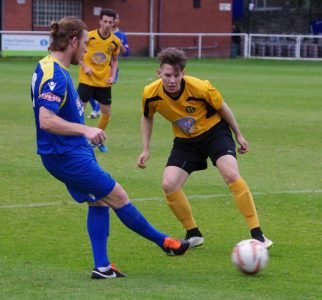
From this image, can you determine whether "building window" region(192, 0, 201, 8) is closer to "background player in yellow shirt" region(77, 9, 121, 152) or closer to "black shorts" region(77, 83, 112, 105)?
"background player in yellow shirt" region(77, 9, 121, 152)

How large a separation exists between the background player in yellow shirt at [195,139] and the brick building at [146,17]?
35897mm

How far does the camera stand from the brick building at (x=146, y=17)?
142 feet

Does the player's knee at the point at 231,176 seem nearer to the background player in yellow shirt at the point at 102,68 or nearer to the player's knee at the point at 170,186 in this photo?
the player's knee at the point at 170,186

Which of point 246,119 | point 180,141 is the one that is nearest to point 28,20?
point 246,119

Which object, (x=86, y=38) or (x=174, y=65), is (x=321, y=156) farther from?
(x=86, y=38)

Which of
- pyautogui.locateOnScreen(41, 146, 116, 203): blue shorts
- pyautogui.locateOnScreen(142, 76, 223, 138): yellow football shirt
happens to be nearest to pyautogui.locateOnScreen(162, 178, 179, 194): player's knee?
pyautogui.locateOnScreen(142, 76, 223, 138): yellow football shirt

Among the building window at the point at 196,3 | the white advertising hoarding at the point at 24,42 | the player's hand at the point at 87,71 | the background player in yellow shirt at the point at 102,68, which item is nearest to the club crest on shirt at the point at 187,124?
the background player in yellow shirt at the point at 102,68

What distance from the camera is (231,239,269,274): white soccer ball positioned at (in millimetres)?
6922

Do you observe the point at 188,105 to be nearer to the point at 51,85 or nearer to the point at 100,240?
the point at 100,240

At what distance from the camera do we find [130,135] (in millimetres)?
16203

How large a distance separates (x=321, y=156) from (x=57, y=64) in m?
7.69

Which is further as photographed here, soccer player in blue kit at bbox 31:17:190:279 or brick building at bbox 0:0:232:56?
brick building at bbox 0:0:232:56

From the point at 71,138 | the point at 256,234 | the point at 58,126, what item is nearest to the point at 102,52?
the point at 256,234

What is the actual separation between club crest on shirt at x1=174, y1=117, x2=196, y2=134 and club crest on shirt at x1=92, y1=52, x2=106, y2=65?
7.58 meters
